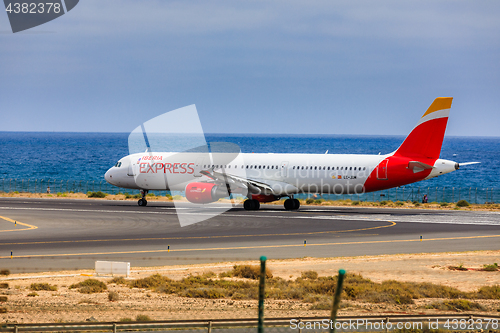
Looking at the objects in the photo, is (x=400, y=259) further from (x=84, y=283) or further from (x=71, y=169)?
(x=71, y=169)

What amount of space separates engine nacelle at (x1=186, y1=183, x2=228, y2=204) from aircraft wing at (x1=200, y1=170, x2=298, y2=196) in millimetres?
1108

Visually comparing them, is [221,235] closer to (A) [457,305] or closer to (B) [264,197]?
(B) [264,197]

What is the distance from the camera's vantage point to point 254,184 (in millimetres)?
44719

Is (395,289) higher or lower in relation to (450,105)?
lower

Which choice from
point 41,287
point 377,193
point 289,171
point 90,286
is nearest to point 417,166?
point 289,171

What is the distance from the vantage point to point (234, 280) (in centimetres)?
2083

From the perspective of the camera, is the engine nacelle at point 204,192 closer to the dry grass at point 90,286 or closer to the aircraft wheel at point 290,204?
the aircraft wheel at point 290,204

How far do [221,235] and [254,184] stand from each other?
510 inches

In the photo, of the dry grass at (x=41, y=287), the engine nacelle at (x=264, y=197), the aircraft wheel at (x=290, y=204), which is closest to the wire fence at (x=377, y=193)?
the aircraft wheel at (x=290, y=204)

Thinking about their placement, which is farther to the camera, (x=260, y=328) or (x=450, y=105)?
(x=450, y=105)

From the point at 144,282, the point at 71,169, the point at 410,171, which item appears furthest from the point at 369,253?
the point at 71,169

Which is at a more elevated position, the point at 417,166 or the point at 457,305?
the point at 417,166

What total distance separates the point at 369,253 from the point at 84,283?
13.4 metres

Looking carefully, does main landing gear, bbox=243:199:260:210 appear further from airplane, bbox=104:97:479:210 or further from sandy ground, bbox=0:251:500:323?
sandy ground, bbox=0:251:500:323
